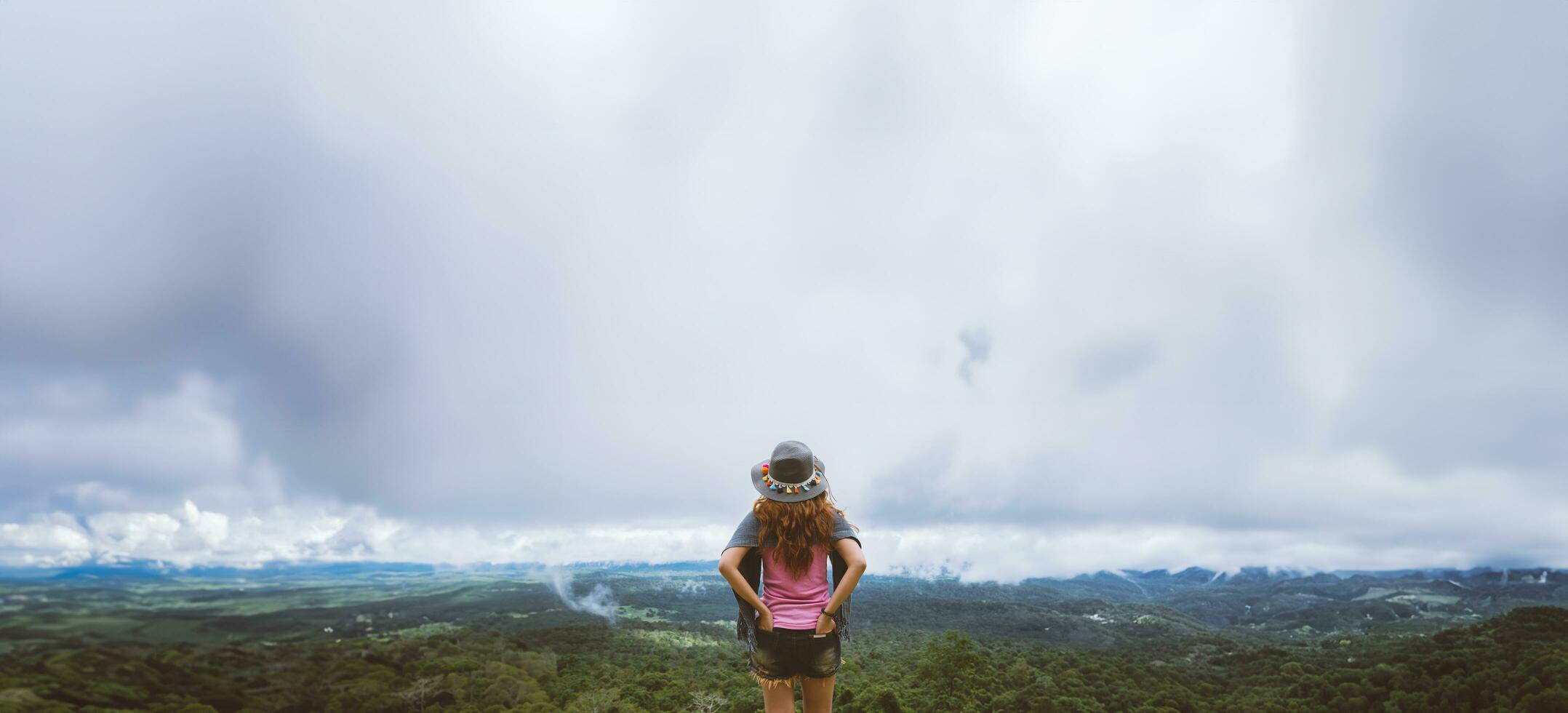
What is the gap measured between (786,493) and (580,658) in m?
31.9

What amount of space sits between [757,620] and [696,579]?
67944mm

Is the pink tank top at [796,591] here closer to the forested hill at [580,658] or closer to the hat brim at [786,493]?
the hat brim at [786,493]

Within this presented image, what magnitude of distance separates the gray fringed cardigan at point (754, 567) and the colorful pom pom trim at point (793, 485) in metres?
0.25

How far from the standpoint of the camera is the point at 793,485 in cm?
395

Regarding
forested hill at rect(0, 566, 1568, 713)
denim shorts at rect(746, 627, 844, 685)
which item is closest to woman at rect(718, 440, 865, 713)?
denim shorts at rect(746, 627, 844, 685)

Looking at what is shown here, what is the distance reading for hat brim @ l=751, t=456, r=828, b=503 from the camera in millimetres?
3902

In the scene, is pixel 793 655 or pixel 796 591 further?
pixel 796 591

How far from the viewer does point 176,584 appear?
10.7 m

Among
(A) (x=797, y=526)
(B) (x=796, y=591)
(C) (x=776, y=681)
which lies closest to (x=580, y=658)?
(C) (x=776, y=681)

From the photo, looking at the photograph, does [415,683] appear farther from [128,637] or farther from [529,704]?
[128,637]

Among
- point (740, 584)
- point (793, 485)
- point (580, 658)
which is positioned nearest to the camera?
point (740, 584)

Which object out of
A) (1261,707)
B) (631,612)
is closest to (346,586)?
(631,612)

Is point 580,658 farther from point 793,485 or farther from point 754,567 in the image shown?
point 793,485

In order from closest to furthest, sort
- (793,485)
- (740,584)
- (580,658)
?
1. (740,584)
2. (793,485)
3. (580,658)
